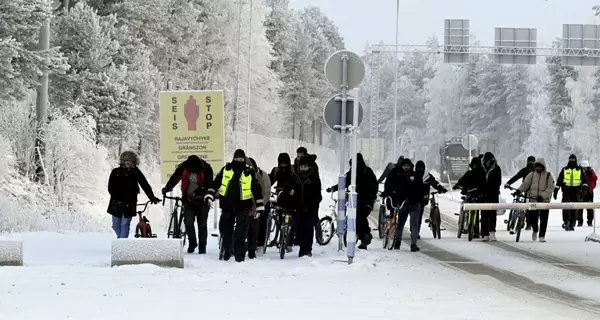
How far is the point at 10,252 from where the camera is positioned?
1504cm

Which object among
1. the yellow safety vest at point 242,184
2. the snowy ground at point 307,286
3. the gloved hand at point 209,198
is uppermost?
the yellow safety vest at point 242,184

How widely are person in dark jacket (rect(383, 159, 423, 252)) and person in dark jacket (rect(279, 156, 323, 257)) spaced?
9.89 ft

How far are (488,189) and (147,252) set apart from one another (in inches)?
424

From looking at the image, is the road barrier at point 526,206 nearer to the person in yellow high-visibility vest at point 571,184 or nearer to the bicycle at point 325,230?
the bicycle at point 325,230

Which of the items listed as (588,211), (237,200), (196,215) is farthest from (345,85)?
(588,211)

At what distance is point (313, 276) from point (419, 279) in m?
1.51

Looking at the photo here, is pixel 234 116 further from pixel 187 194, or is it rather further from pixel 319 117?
pixel 187 194

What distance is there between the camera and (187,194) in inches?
708

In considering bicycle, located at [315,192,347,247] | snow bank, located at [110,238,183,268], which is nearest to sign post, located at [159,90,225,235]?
bicycle, located at [315,192,347,247]

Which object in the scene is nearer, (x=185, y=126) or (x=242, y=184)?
(x=242, y=184)

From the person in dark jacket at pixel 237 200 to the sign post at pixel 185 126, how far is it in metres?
4.51

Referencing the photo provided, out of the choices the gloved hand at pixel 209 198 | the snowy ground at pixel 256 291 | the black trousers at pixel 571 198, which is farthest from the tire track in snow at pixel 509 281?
the black trousers at pixel 571 198

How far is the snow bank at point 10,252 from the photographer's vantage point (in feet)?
49.2

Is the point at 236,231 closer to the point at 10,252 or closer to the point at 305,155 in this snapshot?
the point at 305,155
